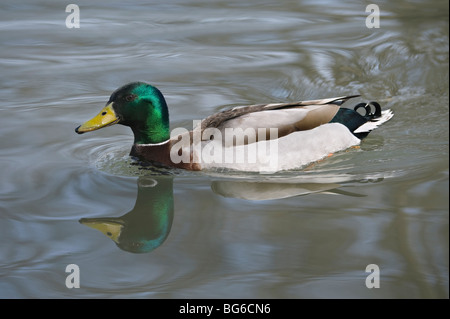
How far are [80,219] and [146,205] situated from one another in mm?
578

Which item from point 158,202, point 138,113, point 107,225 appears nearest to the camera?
point 107,225

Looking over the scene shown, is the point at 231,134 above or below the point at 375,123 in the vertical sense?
below

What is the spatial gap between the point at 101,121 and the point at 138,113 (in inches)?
13.7

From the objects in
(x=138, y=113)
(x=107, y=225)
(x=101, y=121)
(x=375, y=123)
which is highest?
(x=375, y=123)

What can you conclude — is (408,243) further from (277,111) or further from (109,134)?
(109,134)

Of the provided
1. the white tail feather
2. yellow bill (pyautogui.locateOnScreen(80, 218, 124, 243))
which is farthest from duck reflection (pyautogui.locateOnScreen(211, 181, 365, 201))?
the white tail feather

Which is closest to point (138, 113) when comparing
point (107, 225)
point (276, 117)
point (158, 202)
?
point (158, 202)

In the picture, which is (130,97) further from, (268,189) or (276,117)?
(268,189)

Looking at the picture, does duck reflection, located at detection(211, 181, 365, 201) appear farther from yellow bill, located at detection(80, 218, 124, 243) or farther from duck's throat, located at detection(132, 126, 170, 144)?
yellow bill, located at detection(80, 218, 124, 243)

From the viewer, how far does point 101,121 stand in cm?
621

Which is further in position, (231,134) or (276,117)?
(276,117)

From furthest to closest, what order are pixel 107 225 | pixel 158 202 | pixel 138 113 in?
pixel 138 113 < pixel 158 202 < pixel 107 225

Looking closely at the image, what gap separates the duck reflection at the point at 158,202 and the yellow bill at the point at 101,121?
1.84 ft

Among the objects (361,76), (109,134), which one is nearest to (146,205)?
(109,134)
